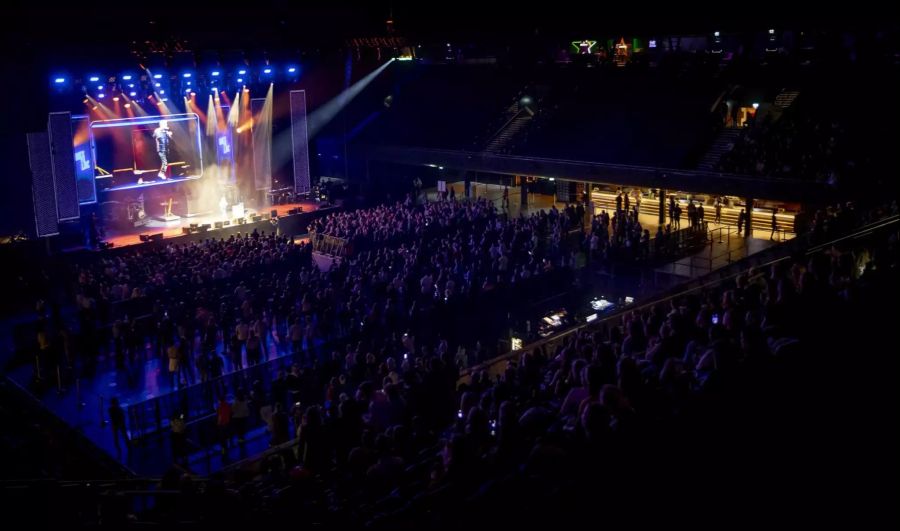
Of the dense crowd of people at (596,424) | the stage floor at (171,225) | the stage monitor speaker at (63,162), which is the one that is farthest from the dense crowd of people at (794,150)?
the stage monitor speaker at (63,162)

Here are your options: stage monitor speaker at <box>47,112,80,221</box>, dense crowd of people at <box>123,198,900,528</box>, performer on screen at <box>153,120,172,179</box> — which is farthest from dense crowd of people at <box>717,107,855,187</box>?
performer on screen at <box>153,120,172,179</box>

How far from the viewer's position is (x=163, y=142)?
31953 millimetres

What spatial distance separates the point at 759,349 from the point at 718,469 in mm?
2067

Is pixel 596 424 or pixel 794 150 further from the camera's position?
pixel 794 150

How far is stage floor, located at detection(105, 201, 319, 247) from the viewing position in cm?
2817

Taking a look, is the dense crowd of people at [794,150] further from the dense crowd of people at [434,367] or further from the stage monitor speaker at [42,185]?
the stage monitor speaker at [42,185]

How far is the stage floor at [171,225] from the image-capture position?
28172 mm

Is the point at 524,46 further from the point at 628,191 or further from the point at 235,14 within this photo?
the point at 235,14

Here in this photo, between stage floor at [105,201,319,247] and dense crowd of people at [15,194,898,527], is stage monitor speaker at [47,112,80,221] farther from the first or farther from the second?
dense crowd of people at [15,194,898,527]

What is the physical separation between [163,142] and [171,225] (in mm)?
3637

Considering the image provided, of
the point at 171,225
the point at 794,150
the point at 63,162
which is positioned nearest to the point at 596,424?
the point at 794,150

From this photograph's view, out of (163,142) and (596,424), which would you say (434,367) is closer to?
(596,424)

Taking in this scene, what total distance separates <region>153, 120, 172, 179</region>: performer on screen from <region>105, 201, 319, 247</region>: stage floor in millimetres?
2090

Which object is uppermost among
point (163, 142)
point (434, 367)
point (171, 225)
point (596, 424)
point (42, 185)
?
point (163, 142)
